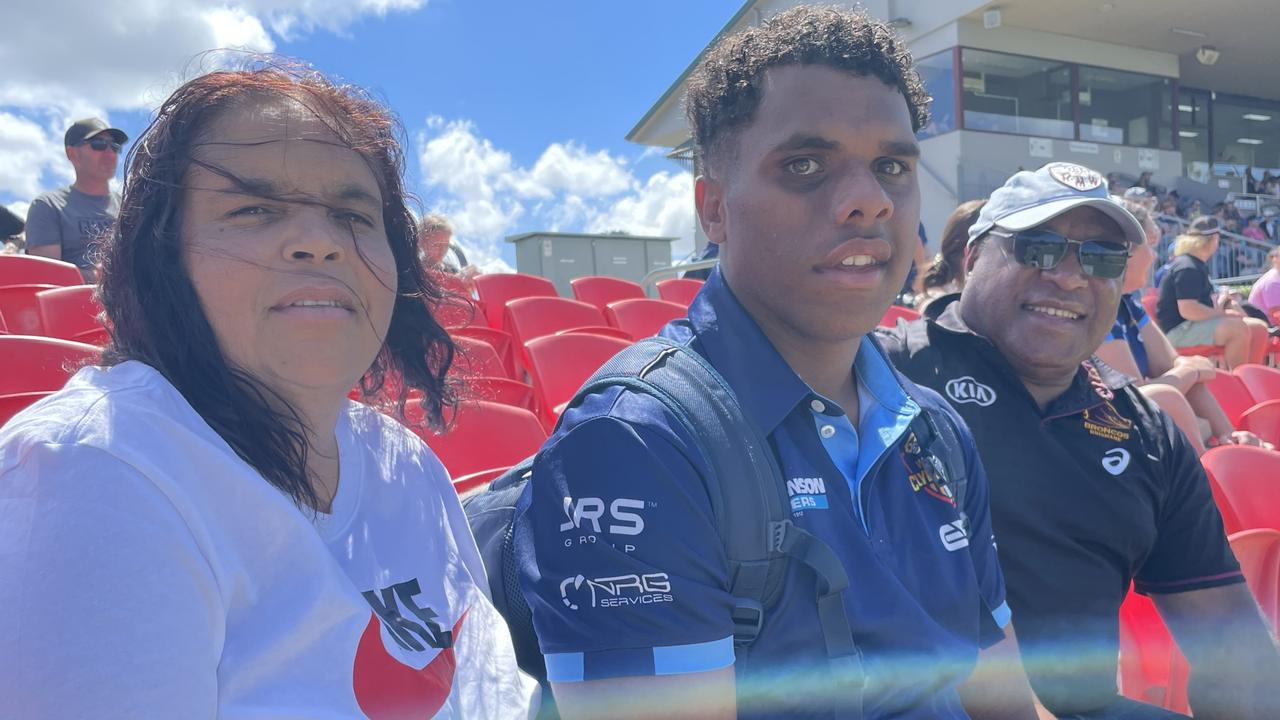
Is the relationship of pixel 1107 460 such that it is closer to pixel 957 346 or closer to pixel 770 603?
pixel 957 346

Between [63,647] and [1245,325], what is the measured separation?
297 inches

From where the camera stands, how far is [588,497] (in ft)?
3.73

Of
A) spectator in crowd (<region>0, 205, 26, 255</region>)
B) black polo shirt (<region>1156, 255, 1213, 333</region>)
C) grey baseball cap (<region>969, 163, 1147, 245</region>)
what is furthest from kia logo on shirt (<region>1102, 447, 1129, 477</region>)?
spectator in crowd (<region>0, 205, 26, 255</region>)

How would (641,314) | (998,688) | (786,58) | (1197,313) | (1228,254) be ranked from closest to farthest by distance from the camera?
(786,58) → (998,688) → (641,314) → (1197,313) → (1228,254)

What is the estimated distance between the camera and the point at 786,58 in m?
1.43

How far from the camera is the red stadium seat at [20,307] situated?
11.6 feet

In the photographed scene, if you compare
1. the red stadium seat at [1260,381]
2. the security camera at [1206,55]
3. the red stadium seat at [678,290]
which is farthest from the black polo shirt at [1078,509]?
the security camera at [1206,55]

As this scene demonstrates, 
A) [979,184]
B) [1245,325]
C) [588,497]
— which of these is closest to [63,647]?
[588,497]

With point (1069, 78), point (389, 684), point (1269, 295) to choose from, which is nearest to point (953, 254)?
point (389, 684)

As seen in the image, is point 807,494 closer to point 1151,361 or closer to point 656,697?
point 656,697

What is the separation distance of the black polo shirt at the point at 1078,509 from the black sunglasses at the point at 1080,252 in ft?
0.82

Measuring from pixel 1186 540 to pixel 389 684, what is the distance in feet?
6.28

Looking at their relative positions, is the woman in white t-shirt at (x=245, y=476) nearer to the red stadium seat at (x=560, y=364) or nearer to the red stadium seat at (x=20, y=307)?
the red stadium seat at (x=560, y=364)

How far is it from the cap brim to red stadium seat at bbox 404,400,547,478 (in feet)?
4.56
